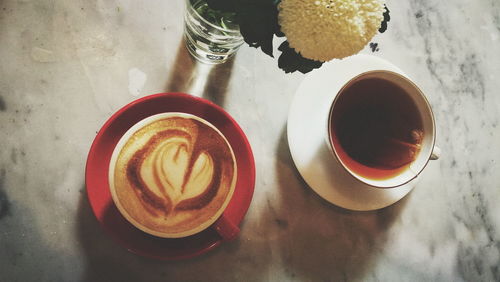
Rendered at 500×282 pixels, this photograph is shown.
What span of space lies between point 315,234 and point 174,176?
1.18 feet

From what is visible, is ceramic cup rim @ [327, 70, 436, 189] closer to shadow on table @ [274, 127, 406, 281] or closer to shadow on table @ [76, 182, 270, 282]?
shadow on table @ [274, 127, 406, 281]

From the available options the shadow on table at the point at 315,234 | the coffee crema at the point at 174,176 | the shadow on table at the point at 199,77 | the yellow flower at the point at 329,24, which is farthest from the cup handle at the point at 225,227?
the yellow flower at the point at 329,24

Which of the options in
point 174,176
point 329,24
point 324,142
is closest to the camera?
point 329,24

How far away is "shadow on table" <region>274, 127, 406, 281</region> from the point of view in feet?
2.89

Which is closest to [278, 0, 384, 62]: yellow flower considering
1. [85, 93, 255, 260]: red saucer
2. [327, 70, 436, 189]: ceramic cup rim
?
[327, 70, 436, 189]: ceramic cup rim

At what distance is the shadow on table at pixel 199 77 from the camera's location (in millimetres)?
882

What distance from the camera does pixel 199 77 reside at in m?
0.89

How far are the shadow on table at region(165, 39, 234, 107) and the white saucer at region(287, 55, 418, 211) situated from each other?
0.17 m

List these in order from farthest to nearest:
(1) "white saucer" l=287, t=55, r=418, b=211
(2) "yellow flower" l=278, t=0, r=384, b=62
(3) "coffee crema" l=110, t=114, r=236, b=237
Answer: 1. (1) "white saucer" l=287, t=55, r=418, b=211
2. (3) "coffee crema" l=110, t=114, r=236, b=237
3. (2) "yellow flower" l=278, t=0, r=384, b=62

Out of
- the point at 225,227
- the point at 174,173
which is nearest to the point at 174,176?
the point at 174,173

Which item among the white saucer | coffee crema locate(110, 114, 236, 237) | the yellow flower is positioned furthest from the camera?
the white saucer

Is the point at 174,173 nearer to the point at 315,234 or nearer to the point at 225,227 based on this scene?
the point at 225,227

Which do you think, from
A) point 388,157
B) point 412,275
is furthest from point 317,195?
point 412,275

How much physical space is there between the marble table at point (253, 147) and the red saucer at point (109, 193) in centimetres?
6
